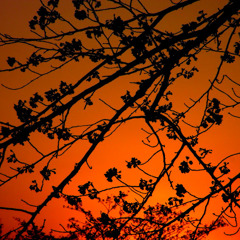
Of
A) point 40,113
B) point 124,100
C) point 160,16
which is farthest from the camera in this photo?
point 124,100

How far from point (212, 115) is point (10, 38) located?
349 cm

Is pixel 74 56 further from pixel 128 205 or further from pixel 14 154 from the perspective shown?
Answer: pixel 128 205

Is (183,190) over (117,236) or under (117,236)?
over

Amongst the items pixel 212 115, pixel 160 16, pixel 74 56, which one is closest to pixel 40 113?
pixel 74 56

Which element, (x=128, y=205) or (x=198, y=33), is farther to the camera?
(x=128, y=205)

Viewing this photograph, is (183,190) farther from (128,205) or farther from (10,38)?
(10,38)

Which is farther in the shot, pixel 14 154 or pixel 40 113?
pixel 14 154

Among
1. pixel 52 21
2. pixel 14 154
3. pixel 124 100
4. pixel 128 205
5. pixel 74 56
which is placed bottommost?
pixel 128 205

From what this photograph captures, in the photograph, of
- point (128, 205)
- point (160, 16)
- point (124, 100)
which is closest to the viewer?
point (160, 16)

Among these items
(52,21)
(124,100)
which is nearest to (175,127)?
(124,100)

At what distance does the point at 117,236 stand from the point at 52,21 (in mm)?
3618

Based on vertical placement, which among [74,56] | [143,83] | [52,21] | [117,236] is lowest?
[117,236]

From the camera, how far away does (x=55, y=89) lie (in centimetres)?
479

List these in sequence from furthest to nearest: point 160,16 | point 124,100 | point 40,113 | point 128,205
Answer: point 124,100 → point 128,205 → point 160,16 → point 40,113
